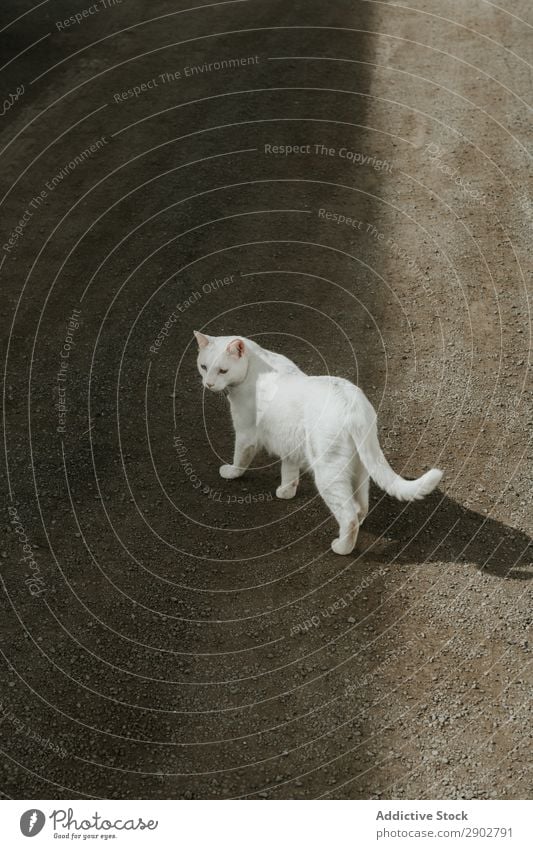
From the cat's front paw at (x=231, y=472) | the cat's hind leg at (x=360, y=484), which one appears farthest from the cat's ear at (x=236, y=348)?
the cat's hind leg at (x=360, y=484)

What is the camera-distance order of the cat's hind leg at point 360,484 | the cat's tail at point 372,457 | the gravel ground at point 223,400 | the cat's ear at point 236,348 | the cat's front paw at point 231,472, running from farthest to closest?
the cat's front paw at point 231,472
the cat's ear at point 236,348
the cat's hind leg at point 360,484
the cat's tail at point 372,457
the gravel ground at point 223,400

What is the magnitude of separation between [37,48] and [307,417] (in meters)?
13.6

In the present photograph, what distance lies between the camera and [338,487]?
8.57 metres

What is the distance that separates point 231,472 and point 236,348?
183cm

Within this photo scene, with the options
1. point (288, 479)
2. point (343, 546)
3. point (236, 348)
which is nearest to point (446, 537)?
point (343, 546)

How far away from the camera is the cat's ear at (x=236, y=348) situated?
29.6 feet

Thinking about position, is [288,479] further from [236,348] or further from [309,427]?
[236,348]

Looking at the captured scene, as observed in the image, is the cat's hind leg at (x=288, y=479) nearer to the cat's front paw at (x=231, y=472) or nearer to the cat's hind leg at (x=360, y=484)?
the cat's front paw at (x=231, y=472)

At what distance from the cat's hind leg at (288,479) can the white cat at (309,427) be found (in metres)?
0.01

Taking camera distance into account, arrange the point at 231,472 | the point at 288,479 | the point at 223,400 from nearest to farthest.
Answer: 1. the point at 288,479
2. the point at 231,472
3. the point at 223,400

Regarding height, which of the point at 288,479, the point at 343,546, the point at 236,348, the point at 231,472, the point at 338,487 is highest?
the point at 236,348

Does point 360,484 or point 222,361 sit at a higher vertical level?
point 222,361

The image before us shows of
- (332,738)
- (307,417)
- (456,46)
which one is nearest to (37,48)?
(456,46)

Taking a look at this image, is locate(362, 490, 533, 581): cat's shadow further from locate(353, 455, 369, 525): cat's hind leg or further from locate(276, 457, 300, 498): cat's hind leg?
locate(276, 457, 300, 498): cat's hind leg
